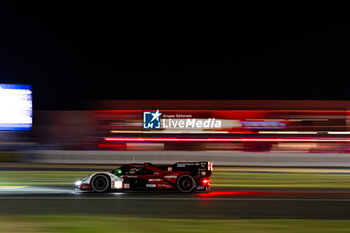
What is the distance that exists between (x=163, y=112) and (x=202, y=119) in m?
2.78

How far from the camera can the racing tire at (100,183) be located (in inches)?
526

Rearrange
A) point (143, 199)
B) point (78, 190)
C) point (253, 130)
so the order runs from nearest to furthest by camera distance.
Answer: point (143, 199)
point (78, 190)
point (253, 130)

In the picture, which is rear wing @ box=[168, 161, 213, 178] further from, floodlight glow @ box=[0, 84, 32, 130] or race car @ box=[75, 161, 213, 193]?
floodlight glow @ box=[0, 84, 32, 130]

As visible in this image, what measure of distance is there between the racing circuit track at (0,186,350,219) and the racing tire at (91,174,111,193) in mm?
349

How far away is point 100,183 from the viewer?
13398mm

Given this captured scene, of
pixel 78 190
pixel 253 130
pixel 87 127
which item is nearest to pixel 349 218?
pixel 78 190

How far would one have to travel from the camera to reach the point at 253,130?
1275 inches

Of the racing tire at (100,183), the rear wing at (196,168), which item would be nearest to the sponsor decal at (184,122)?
the rear wing at (196,168)

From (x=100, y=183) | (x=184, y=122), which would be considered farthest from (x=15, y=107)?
(x=100, y=183)

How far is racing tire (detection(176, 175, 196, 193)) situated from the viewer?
13.6 meters

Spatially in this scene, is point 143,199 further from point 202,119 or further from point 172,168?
point 202,119

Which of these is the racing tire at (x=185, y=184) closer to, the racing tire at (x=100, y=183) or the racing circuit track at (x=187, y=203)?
the racing circuit track at (x=187, y=203)

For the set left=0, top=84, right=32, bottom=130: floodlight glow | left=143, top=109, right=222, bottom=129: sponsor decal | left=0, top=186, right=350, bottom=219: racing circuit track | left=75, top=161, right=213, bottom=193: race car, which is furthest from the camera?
left=0, top=84, right=32, bottom=130: floodlight glow

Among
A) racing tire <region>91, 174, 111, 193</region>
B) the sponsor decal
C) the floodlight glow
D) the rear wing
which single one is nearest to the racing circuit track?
racing tire <region>91, 174, 111, 193</region>
